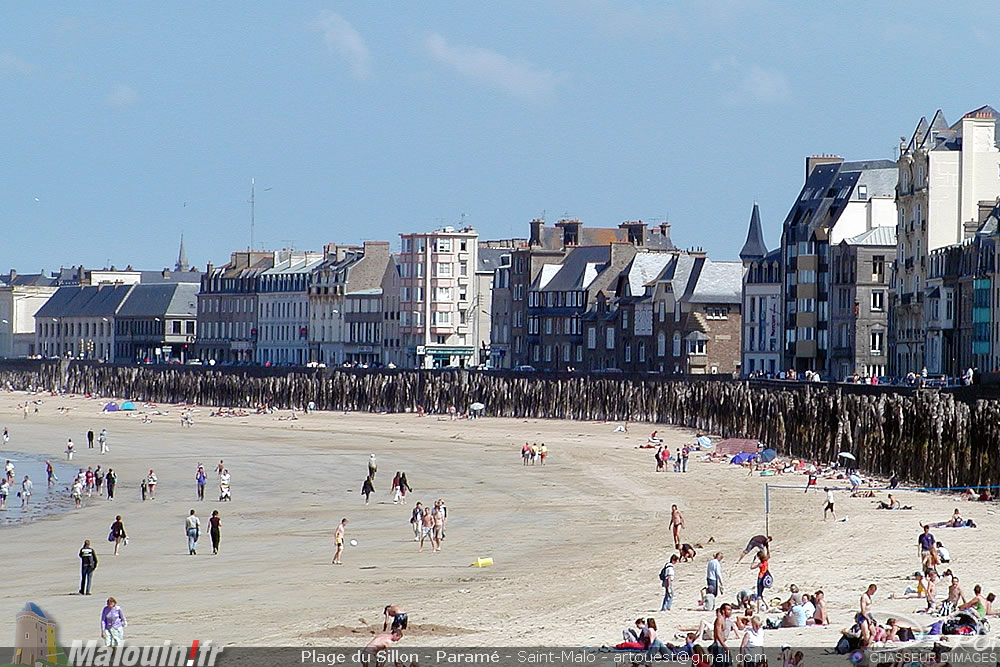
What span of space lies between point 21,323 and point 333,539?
13946 cm

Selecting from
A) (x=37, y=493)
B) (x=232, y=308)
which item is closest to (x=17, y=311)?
(x=232, y=308)

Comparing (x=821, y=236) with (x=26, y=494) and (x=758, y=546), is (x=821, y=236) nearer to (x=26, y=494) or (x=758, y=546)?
(x=26, y=494)

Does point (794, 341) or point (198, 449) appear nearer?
point (198, 449)

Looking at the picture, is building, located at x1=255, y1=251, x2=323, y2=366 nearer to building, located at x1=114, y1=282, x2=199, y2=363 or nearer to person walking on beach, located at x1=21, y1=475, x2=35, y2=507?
building, located at x1=114, y1=282, x2=199, y2=363

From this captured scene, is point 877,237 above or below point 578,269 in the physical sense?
above

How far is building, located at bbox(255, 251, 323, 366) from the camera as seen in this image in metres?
127

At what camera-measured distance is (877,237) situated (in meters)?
81.9

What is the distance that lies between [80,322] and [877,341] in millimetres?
90397

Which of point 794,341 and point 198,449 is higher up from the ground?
point 794,341

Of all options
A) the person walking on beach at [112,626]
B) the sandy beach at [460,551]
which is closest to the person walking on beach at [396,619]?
the sandy beach at [460,551]

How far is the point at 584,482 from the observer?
49.1 m

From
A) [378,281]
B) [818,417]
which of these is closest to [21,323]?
[378,281]

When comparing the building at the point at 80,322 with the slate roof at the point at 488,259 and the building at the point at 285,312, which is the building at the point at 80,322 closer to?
the building at the point at 285,312

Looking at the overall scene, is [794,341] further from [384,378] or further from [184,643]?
[184,643]
